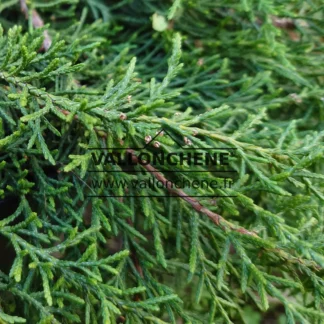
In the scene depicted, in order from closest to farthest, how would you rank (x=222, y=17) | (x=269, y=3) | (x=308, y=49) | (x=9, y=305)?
(x=9, y=305) < (x=269, y=3) < (x=308, y=49) < (x=222, y=17)

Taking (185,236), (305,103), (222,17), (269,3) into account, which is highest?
(222,17)

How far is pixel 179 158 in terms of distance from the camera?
1840mm

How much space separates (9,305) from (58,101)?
0.81 meters

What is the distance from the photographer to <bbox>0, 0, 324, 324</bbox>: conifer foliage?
1.63 metres

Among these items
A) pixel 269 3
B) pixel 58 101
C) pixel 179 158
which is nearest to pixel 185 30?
pixel 269 3

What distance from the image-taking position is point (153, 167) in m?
1.85

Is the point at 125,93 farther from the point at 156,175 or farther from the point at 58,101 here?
the point at 156,175

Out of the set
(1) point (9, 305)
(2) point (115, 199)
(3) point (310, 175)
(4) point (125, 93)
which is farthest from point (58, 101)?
(3) point (310, 175)

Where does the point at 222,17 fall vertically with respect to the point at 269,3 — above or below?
above

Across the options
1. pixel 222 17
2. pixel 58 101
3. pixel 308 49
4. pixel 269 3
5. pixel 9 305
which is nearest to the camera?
pixel 58 101

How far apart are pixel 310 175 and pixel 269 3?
88 centimetres

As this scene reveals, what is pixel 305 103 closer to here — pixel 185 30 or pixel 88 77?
pixel 185 30

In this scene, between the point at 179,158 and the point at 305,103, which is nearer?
the point at 179,158

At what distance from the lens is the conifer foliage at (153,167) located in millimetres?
1633
